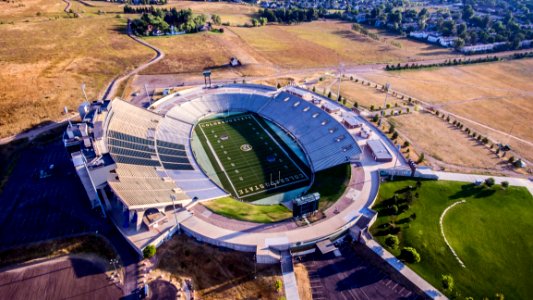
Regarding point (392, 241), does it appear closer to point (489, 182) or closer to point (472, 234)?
point (472, 234)

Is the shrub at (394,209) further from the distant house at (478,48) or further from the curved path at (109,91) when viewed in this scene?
the distant house at (478,48)

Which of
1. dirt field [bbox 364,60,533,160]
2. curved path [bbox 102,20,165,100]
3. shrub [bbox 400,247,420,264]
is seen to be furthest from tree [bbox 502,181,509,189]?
curved path [bbox 102,20,165,100]

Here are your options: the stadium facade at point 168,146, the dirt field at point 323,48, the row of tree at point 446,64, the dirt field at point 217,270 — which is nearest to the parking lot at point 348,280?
the dirt field at point 217,270

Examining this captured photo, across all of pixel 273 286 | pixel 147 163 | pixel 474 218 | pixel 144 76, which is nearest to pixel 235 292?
pixel 273 286

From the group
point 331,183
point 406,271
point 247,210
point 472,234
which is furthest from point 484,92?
point 247,210

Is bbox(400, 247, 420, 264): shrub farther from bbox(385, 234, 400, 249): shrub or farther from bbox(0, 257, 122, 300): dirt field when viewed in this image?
bbox(0, 257, 122, 300): dirt field

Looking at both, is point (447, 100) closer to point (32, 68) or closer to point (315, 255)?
point (315, 255)
